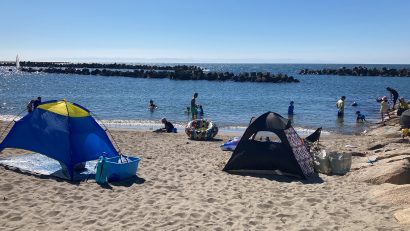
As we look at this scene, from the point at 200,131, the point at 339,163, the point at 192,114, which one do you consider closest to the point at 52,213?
the point at 339,163

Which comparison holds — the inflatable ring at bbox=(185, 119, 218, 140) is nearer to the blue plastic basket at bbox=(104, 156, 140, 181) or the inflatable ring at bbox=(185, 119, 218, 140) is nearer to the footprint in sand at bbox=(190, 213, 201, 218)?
the blue plastic basket at bbox=(104, 156, 140, 181)

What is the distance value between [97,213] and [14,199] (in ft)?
5.16

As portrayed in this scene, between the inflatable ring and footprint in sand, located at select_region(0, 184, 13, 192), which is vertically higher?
footprint in sand, located at select_region(0, 184, 13, 192)

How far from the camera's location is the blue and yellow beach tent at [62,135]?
906 cm

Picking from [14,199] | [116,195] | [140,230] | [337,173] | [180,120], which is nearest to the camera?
[140,230]

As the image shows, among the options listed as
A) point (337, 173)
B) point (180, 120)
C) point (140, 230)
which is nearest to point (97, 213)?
point (140, 230)

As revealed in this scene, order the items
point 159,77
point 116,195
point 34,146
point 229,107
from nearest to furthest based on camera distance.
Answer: point 116,195
point 34,146
point 229,107
point 159,77

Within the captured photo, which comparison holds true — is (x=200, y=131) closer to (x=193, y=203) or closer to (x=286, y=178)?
(x=286, y=178)

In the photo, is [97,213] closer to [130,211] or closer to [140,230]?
[130,211]

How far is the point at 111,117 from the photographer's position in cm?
2462

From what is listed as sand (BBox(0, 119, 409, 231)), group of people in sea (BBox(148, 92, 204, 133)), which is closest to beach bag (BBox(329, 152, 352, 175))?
sand (BBox(0, 119, 409, 231))

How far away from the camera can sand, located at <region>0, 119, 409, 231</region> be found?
6.45 m

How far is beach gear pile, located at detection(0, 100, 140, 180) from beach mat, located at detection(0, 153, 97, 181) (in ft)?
0.57

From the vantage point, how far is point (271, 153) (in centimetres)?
1005
